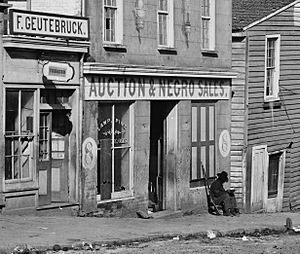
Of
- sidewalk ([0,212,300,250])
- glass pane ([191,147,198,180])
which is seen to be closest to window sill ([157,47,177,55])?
glass pane ([191,147,198,180])

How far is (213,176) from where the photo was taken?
27594 mm

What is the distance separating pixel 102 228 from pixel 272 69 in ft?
37.5

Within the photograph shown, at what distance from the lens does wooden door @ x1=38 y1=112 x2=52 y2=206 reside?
69.4ft

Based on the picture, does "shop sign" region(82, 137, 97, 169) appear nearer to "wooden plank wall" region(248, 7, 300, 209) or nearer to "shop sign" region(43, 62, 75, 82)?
"shop sign" region(43, 62, 75, 82)

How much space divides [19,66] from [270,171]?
1223cm

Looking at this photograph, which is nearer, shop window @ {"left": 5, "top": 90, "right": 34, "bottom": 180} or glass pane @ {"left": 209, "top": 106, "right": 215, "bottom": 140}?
shop window @ {"left": 5, "top": 90, "right": 34, "bottom": 180}

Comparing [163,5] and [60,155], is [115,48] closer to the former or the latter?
[163,5]

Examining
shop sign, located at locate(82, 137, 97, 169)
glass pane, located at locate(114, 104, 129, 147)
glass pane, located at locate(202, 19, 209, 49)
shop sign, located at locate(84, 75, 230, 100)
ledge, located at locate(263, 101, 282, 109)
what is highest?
glass pane, located at locate(202, 19, 209, 49)

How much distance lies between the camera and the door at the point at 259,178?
28.9 m

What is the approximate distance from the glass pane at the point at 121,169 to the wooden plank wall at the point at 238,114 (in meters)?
5.54

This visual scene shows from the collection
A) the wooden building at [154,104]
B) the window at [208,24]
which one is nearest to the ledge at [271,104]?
the wooden building at [154,104]

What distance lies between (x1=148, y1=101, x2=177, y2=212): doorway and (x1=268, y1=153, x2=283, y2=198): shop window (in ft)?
17.5

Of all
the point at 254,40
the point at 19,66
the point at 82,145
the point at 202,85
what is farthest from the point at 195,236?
the point at 254,40

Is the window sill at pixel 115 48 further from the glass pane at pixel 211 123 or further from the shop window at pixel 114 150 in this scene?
the glass pane at pixel 211 123
